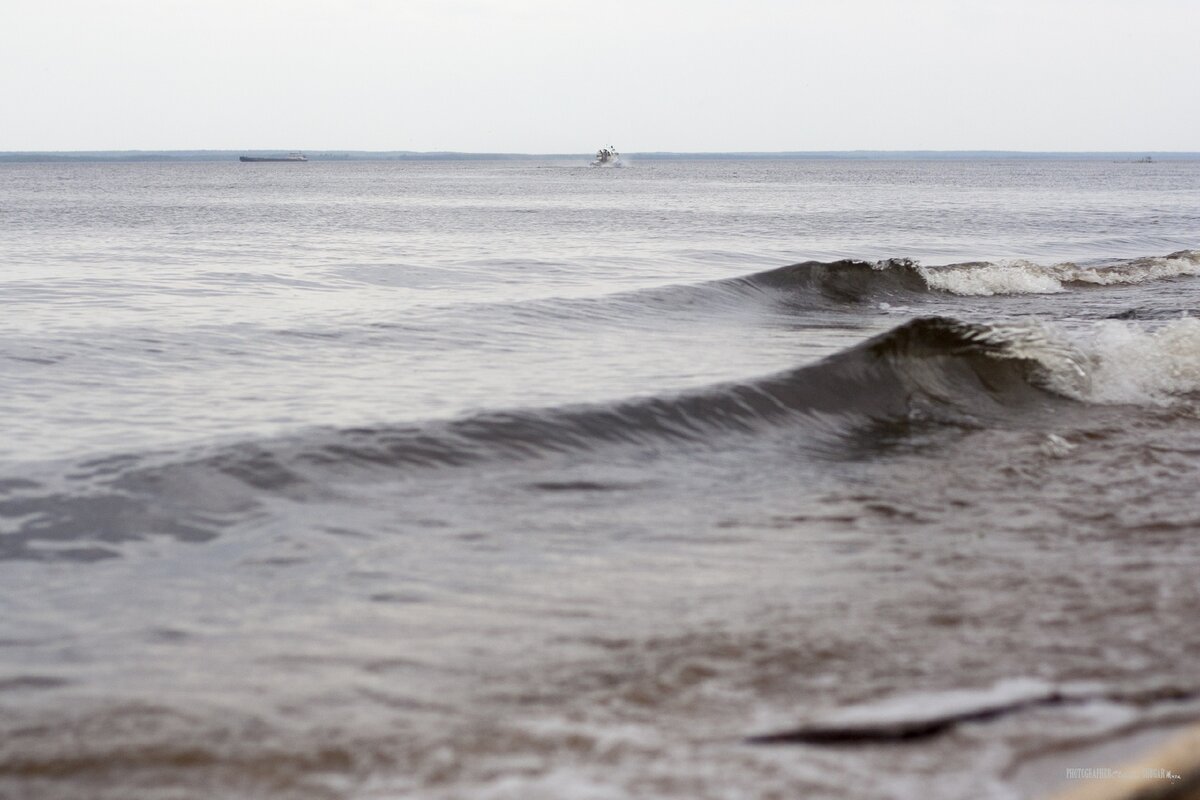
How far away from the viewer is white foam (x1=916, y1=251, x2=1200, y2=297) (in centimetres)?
1728

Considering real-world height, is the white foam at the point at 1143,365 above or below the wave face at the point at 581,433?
above

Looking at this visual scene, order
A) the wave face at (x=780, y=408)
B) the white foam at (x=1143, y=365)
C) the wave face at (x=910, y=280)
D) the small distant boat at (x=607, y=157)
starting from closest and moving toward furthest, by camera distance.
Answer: the wave face at (x=780, y=408) < the white foam at (x=1143, y=365) < the wave face at (x=910, y=280) < the small distant boat at (x=607, y=157)

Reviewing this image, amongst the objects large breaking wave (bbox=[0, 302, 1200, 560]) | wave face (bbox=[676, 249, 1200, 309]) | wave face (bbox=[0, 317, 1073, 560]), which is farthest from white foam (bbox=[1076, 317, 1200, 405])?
wave face (bbox=[676, 249, 1200, 309])

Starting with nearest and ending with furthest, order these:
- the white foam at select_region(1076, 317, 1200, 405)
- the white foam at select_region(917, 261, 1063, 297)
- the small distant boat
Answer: the white foam at select_region(1076, 317, 1200, 405), the white foam at select_region(917, 261, 1063, 297), the small distant boat

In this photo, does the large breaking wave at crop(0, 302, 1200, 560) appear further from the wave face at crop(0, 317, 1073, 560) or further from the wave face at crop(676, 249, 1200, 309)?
the wave face at crop(676, 249, 1200, 309)

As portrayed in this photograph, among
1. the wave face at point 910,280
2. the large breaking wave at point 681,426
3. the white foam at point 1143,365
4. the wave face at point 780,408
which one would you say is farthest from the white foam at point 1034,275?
the wave face at point 780,408

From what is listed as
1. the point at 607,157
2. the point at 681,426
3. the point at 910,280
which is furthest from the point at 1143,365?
the point at 607,157

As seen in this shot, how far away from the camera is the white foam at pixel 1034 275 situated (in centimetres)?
1728

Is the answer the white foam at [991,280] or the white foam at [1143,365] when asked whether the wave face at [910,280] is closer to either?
the white foam at [991,280]

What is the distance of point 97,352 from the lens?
944 centimetres

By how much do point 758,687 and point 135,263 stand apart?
19.1m

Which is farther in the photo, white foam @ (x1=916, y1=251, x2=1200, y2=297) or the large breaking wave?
white foam @ (x1=916, y1=251, x2=1200, y2=297)

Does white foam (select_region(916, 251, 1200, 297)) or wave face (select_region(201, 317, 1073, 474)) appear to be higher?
white foam (select_region(916, 251, 1200, 297))

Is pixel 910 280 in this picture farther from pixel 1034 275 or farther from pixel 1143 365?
pixel 1143 365
